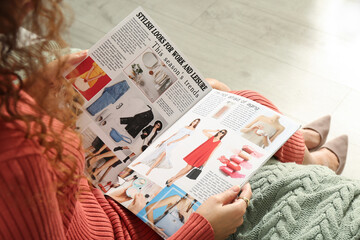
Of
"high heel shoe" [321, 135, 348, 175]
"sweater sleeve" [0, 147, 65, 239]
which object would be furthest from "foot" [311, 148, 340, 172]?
"sweater sleeve" [0, 147, 65, 239]

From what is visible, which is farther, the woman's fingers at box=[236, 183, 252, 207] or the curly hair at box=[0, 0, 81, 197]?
the woman's fingers at box=[236, 183, 252, 207]

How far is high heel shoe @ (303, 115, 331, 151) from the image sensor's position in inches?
52.4

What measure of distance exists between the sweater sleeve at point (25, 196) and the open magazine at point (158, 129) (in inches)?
11.7

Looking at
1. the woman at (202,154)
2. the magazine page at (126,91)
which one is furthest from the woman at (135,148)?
the woman at (202,154)

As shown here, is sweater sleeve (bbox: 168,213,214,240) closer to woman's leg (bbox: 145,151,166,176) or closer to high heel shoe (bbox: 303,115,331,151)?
woman's leg (bbox: 145,151,166,176)

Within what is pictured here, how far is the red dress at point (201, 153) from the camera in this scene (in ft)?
2.97

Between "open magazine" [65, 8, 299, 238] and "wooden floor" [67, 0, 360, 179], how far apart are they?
Result: 550 millimetres

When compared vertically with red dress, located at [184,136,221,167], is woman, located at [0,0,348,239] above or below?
above

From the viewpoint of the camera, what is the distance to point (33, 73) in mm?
605

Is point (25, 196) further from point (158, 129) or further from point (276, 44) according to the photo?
point (276, 44)

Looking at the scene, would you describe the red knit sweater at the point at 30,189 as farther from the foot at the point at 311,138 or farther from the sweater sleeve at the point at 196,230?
the foot at the point at 311,138

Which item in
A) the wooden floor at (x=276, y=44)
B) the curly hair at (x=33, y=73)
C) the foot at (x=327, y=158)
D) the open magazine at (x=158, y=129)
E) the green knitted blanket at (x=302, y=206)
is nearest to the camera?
the curly hair at (x=33, y=73)

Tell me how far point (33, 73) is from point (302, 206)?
521mm

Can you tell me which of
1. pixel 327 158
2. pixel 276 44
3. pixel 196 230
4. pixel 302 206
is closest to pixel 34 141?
pixel 196 230
